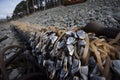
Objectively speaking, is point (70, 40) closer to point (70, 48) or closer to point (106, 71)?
point (70, 48)

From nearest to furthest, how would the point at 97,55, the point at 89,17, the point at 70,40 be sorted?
the point at 97,55
the point at 70,40
the point at 89,17

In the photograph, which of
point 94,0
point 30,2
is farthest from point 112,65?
point 30,2

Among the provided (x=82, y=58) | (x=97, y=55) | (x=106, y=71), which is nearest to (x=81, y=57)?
(x=82, y=58)

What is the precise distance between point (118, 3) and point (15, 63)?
16.3m

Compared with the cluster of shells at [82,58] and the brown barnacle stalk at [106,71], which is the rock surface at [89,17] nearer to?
the cluster of shells at [82,58]

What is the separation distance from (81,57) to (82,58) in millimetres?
33

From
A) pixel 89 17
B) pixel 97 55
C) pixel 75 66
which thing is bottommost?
pixel 89 17

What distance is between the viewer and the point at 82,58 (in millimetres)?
2240

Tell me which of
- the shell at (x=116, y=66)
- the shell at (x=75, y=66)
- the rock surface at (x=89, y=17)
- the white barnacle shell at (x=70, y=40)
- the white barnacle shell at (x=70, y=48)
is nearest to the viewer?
the shell at (x=116, y=66)

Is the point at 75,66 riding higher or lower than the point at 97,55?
lower

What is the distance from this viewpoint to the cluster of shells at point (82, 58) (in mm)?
2068

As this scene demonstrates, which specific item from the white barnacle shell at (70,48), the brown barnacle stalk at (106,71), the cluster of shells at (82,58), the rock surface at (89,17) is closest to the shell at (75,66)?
the cluster of shells at (82,58)

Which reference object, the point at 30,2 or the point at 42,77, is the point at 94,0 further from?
the point at 30,2

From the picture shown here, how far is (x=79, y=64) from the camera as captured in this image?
7.27 ft
